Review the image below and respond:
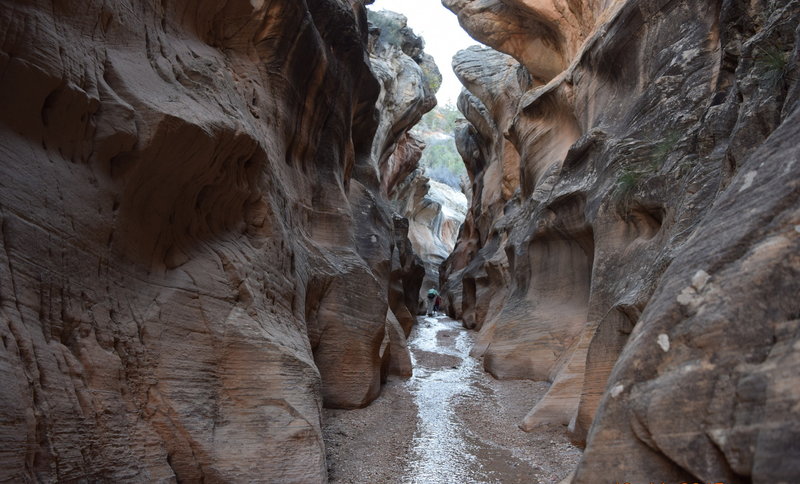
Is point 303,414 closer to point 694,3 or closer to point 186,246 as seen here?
point 186,246

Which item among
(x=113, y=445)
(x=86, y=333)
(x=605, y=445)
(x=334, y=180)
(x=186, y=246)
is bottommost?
(x=113, y=445)

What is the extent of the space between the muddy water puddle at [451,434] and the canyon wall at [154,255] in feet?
4.50

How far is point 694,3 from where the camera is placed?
8.52 metres

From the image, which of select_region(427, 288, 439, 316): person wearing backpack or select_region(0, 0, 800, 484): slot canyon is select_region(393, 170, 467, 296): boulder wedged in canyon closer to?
select_region(427, 288, 439, 316): person wearing backpack

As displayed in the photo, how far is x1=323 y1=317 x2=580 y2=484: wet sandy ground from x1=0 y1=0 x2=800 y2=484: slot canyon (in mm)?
57

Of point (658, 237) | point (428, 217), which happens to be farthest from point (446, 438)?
point (428, 217)

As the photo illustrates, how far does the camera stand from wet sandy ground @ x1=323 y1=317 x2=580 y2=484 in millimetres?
5551

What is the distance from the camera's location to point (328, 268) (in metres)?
8.33

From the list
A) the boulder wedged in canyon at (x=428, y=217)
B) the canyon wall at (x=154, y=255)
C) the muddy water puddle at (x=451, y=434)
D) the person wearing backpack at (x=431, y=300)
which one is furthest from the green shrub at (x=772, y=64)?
the boulder wedged in canyon at (x=428, y=217)

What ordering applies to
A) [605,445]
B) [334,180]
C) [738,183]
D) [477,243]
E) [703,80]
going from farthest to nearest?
1. [477,243]
2. [334,180]
3. [703,80]
4. [738,183]
5. [605,445]

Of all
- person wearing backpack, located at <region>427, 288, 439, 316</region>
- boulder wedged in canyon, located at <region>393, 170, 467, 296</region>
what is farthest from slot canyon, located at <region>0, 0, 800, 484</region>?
boulder wedged in canyon, located at <region>393, 170, 467, 296</region>

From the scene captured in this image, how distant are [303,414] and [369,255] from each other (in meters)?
6.73

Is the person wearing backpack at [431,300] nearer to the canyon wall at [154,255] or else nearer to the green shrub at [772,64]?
the canyon wall at [154,255]

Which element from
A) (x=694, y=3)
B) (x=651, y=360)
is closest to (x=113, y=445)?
(x=651, y=360)
